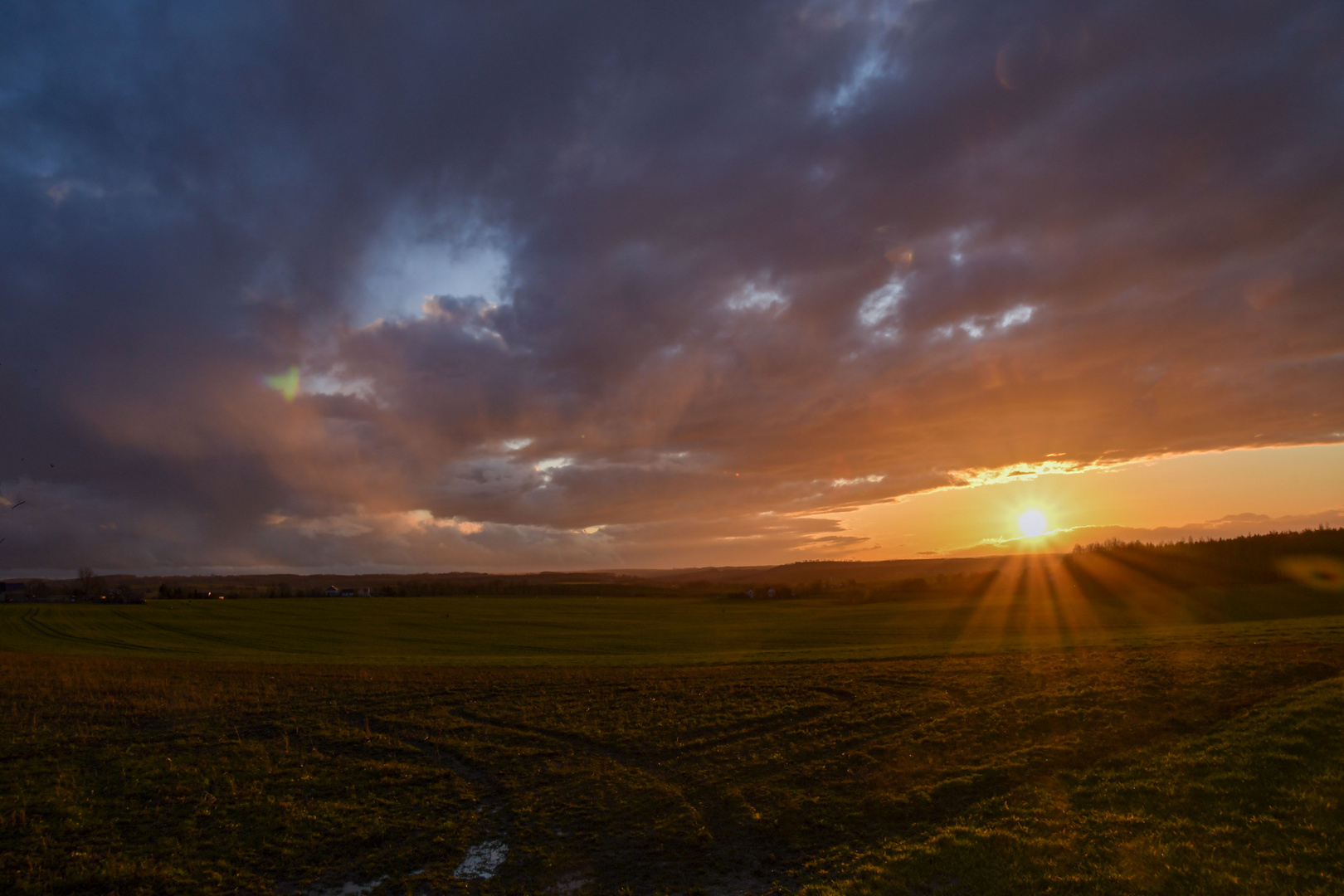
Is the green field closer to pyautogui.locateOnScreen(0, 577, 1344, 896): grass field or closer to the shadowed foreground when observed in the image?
pyautogui.locateOnScreen(0, 577, 1344, 896): grass field

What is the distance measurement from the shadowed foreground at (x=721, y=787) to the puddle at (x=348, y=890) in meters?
0.23

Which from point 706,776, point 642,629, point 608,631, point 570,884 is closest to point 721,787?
point 706,776

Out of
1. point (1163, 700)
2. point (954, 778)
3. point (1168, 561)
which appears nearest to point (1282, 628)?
point (1163, 700)

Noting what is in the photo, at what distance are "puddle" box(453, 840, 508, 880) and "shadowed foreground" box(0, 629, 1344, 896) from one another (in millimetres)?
133

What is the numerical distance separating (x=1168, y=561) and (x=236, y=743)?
9569 cm

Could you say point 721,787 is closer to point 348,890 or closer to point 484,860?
point 484,860

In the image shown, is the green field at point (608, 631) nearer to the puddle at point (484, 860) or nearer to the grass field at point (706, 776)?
the grass field at point (706, 776)

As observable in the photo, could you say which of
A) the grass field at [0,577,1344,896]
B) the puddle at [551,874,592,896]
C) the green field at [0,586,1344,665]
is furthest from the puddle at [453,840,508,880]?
the green field at [0,586,1344,665]

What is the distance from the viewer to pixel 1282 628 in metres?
35.2

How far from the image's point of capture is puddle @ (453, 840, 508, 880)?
36.0 feet

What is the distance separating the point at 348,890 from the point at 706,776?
7653 millimetres

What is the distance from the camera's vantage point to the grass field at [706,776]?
34.7 ft

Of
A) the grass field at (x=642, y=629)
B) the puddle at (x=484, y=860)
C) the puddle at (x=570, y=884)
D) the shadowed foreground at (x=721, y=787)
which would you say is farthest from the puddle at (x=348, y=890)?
the grass field at (x=642, y=629)

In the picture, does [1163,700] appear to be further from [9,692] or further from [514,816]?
[9,692]
